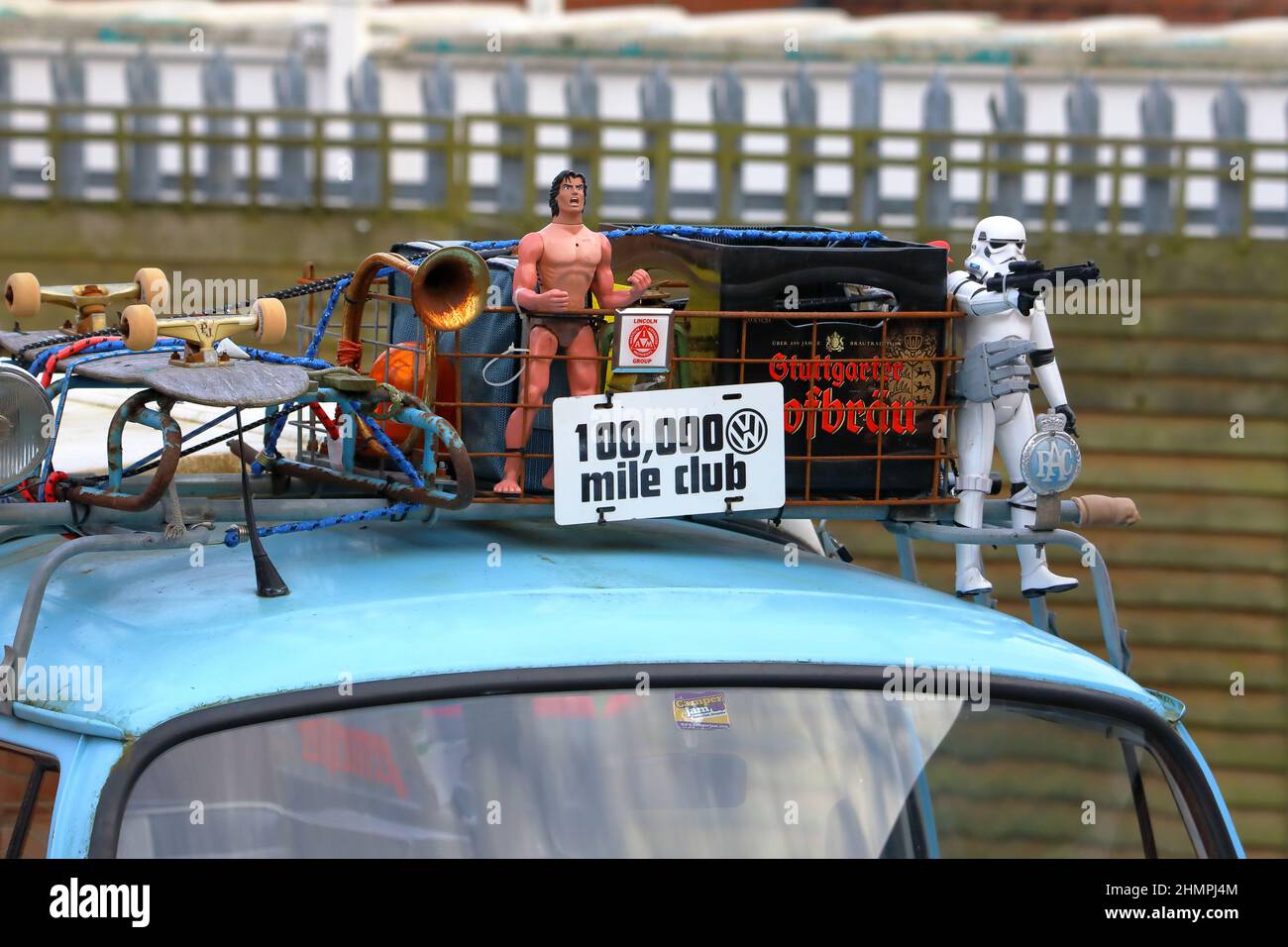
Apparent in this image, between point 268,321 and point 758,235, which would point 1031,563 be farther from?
point 268,321

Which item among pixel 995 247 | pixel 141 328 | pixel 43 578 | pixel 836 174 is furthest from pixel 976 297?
pixel 836 174

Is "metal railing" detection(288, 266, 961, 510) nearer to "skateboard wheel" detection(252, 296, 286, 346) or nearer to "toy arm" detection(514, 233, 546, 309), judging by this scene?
"toy arm" detection(514, 233, 546, 309)

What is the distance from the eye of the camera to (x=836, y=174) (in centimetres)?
1450

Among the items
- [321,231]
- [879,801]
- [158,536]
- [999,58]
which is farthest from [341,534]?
[999,58]

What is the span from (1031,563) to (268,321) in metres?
1.40

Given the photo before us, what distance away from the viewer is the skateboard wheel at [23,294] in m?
3.12

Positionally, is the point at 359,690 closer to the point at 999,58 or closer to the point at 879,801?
the point at 879,801

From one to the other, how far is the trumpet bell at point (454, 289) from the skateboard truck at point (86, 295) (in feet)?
2.40

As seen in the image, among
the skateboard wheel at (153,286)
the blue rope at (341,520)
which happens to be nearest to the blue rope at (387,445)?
the blue rope at (341,520)

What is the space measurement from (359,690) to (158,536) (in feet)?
1.57

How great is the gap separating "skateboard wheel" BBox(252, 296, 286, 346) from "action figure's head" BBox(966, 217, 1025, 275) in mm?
1204

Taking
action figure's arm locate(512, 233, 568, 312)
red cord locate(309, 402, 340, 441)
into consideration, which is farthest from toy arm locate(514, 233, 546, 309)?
red cord locate(309, 402, 340, 441)

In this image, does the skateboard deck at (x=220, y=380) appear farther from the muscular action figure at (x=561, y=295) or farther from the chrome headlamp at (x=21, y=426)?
the muscular action figure at (x=561, y=295)

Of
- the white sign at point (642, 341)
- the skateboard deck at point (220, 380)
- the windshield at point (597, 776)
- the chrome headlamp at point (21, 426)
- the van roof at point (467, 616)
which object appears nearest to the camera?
the windshield at point (597, 776)
